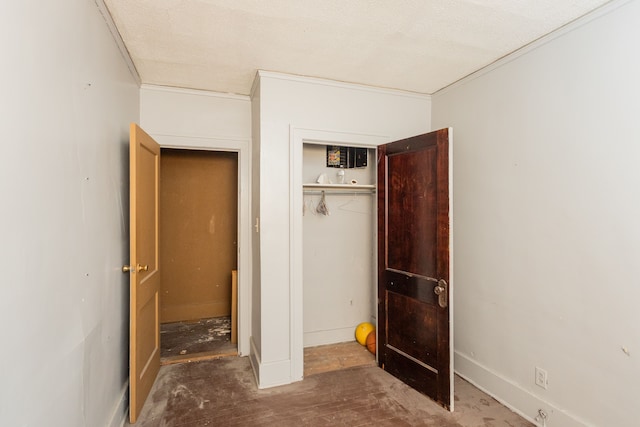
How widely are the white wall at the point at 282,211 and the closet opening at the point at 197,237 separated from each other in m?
1.48

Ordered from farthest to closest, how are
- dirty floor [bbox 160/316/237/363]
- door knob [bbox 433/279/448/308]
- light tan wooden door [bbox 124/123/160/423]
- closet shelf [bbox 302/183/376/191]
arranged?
dirty floor [bbox 160/316/237/363] → closet shelf [bbox 302/183/376/191] → door knob [bbox 433/279/448/308] → light tan wooden door [bbox 124/123/160/423]

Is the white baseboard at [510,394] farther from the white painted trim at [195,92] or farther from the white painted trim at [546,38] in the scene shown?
the white painted trim at [195,92]

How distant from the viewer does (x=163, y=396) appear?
7.73 feet

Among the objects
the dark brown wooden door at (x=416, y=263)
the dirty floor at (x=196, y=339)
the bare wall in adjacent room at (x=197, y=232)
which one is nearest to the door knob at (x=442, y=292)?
the dark brown wooden door at (x=416, y=263)

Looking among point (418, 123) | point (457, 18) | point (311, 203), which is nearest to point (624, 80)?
point (457, 18)

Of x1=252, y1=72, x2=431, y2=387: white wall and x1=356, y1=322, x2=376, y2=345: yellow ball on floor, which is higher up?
x1=252, y1=72, x2=431, y2=387: white wall

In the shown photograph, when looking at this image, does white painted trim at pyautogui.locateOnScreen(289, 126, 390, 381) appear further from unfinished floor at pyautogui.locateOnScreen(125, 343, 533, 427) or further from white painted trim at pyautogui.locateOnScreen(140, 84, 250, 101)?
white painted trim at pyautogui.locateOnScreen(140, 84, 250, 101)

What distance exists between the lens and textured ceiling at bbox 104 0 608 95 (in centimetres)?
173

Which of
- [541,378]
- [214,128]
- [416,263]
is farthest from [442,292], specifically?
[214,128]

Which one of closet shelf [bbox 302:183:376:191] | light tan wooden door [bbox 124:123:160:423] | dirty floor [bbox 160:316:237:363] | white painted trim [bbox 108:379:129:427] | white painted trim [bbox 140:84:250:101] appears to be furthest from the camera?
dirty floor [bbox 160:316:237:363]

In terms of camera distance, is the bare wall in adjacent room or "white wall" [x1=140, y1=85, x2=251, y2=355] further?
the bare wall in adjacent room

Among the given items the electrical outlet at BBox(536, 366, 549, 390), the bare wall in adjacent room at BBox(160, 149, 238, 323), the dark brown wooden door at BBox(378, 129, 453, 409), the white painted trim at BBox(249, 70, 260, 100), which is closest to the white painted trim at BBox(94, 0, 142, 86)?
the white painted trim at BBox(249, 70, 260, 100)

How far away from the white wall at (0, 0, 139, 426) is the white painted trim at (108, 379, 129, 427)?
0.01 m

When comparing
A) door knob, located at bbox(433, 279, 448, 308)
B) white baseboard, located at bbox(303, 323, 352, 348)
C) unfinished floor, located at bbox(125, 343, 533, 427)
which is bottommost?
unfinished floor, located at bbox(125, 343, 533, 427)
